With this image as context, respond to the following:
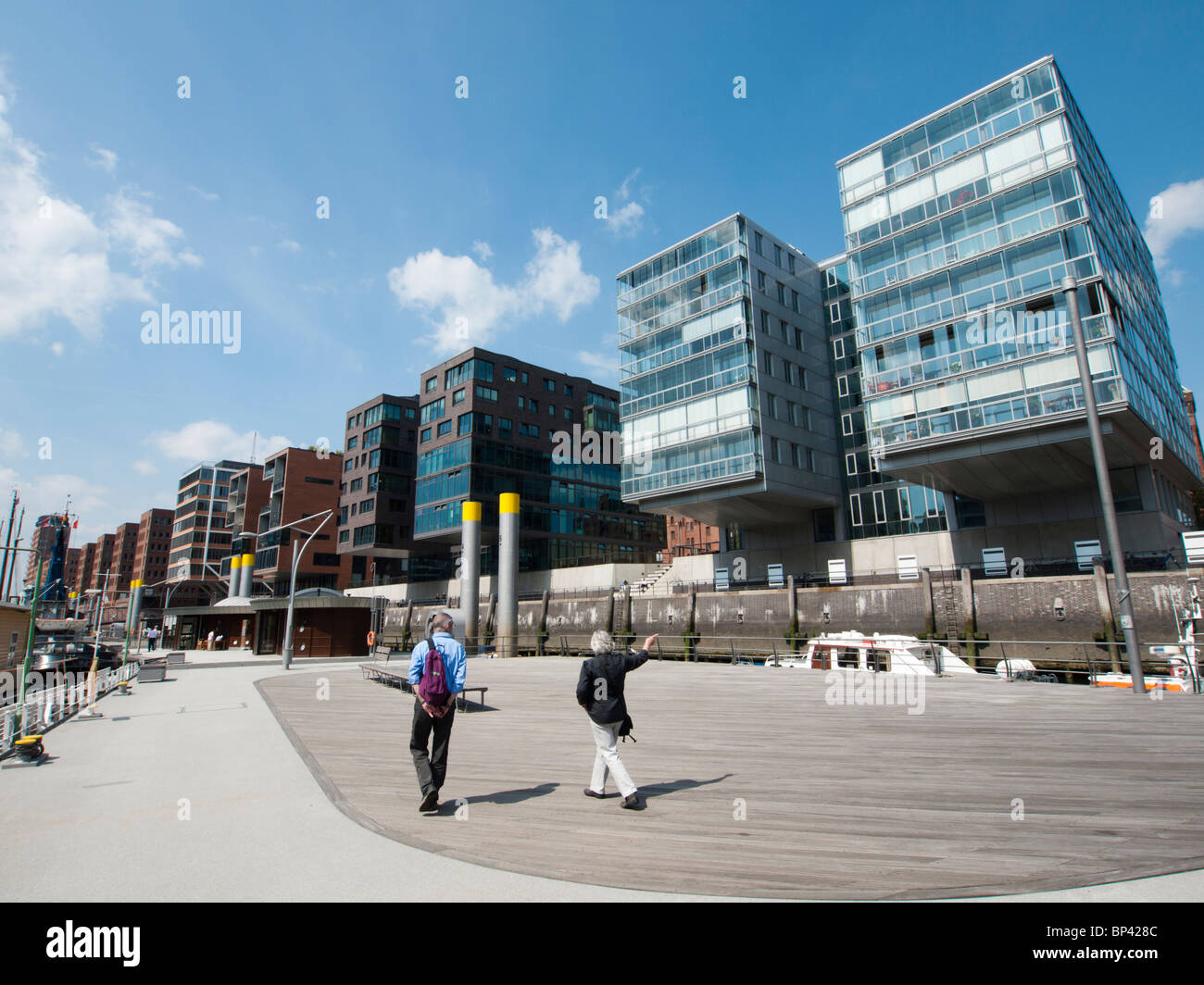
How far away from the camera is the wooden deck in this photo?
4508mm

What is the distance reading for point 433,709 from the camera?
6312mm

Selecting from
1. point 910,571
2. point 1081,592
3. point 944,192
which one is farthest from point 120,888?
point 944,192

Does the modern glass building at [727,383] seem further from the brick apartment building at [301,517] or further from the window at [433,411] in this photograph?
the brick apartment building at [301,517]

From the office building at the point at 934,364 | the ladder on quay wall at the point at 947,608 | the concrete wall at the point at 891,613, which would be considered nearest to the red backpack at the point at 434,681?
the concrete wall at the point at 891,613

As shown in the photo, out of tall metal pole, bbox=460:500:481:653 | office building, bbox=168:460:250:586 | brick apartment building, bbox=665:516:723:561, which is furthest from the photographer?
office building, bbox=168:460:250:586

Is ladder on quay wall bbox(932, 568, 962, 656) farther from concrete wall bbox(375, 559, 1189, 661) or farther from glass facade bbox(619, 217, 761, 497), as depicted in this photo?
glass facade bbox(619, 217, 761, 497)

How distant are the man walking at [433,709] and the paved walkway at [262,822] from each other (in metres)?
0.36

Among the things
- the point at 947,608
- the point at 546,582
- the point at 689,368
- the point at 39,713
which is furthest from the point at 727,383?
the point at 39,713

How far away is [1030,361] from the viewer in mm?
30766

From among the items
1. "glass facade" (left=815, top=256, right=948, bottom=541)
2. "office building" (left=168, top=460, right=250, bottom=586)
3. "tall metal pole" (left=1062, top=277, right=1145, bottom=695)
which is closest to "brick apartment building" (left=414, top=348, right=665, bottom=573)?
"glass facade" (left=815, top=256, right=948, bottom=541)

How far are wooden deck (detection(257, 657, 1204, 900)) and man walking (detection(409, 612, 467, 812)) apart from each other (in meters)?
0.32

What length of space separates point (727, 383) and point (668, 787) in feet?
126

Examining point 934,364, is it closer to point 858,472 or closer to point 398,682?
point 858,472

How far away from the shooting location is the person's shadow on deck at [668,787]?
22.4ft
